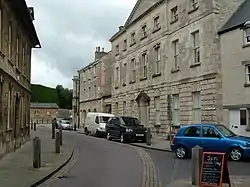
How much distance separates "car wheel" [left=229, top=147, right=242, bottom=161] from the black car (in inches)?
490

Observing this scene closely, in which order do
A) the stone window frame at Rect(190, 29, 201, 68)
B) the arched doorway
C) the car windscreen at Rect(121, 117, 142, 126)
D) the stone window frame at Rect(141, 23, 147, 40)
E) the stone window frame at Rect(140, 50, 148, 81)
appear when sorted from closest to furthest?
1. the stone window frame at Rect(190, 29, 201, 68)
2. the car windscreen at Rect(121, 117, 142, 126)
3. the arched doorway
4. the stone window frame at Rect(140, 50, 148, 81)
5. the stone window frame at Rect(141, 23, 147, 40)

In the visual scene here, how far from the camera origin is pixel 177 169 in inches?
589

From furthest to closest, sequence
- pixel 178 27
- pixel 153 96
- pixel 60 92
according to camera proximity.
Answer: pixel 60 92 → pixel 153 96 → pixel 178 27

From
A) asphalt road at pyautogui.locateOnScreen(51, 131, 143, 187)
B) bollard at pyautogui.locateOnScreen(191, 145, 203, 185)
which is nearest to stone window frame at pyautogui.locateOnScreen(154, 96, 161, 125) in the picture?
asphalt road at pyautogui.locateOnScreen(51, 131, 143, 187)

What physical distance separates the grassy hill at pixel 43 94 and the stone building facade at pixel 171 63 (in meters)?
90.0

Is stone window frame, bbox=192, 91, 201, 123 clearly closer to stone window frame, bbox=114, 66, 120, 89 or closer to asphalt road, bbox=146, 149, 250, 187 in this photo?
asphalt road, bbox=146, 149, 250, 187

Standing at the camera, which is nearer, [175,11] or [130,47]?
[175,11]

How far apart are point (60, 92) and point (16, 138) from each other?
337 ft

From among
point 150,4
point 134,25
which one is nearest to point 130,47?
point 134,25

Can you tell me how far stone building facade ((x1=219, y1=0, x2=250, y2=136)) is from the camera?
22.8 metres

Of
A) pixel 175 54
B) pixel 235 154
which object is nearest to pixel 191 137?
pixel 235 154

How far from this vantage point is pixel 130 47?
135 feet

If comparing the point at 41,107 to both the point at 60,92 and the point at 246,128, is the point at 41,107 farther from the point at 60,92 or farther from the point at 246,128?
the point at 246,128

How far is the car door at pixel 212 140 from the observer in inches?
688
